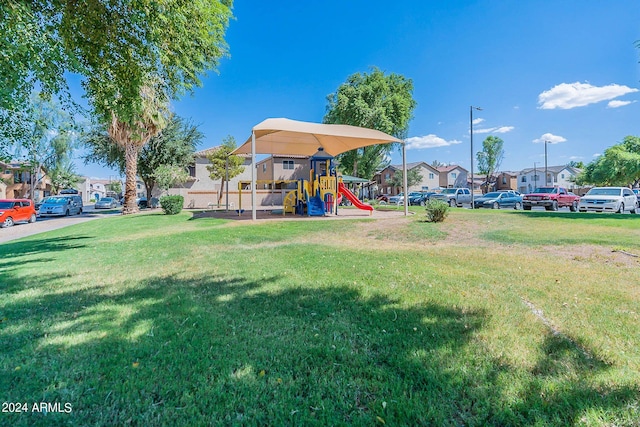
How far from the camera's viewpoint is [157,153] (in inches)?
1172

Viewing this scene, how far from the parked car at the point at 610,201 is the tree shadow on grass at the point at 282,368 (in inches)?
839

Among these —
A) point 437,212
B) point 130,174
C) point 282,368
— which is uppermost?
point 130,174

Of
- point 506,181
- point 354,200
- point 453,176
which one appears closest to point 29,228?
point 354,200

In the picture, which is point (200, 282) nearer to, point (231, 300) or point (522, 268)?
point (231, 300)

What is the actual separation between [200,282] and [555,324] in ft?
15.1

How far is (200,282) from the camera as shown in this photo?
4938mm

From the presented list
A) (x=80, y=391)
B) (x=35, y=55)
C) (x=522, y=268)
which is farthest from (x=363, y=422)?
(x=35, y=55)

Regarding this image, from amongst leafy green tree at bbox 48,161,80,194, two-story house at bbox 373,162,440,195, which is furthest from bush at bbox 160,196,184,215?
two-story house at bbox 373,162,440,195

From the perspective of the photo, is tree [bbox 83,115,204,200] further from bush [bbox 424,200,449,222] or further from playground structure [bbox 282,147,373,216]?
bush [bbox 424,200,449,222]

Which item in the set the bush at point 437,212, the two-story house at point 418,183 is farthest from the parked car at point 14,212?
the two-story house at point 418,183

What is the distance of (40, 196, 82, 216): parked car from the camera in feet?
81.0

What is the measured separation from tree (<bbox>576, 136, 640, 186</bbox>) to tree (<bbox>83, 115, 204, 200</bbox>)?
4196cm

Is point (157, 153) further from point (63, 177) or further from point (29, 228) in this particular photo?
point (63, 177)

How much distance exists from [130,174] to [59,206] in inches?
264
